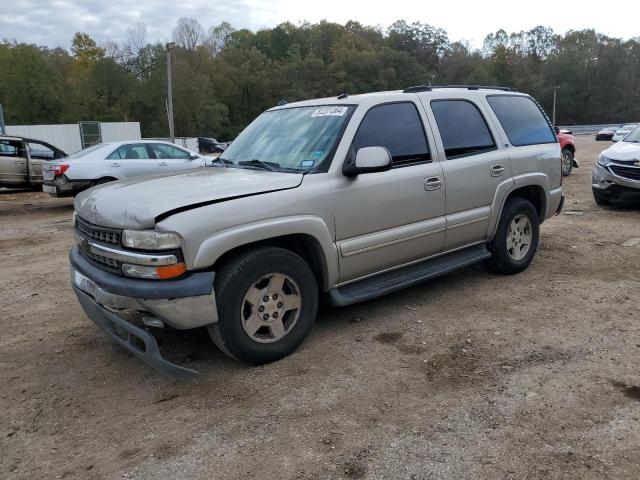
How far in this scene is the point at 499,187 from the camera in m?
5.23

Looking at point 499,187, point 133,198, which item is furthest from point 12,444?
point 499,187

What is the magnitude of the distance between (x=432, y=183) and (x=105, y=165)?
8.44m

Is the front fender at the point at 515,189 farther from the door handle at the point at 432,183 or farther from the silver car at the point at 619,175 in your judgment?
the silver car at the point at 619,175

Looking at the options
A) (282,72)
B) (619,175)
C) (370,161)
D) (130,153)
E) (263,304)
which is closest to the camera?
(263,304)

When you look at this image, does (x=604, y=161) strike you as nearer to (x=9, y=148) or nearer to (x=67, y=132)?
(x=9, y=148)

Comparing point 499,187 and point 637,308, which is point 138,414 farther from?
point 637,308

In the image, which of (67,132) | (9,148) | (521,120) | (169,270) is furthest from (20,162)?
(67,132)

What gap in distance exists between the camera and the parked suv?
41.7 ft

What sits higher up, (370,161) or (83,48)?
(83,48)

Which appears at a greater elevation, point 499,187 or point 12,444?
point 499,187

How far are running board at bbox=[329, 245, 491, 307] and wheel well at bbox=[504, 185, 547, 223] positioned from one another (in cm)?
87

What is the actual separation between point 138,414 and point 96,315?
0.81m

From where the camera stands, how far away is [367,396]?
11.0 ft

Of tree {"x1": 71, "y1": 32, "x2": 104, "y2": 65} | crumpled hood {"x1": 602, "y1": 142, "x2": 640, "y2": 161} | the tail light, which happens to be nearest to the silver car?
crumpled hood {"x1": 602, "y1": 142, "x2": 640, "y2": 161}
